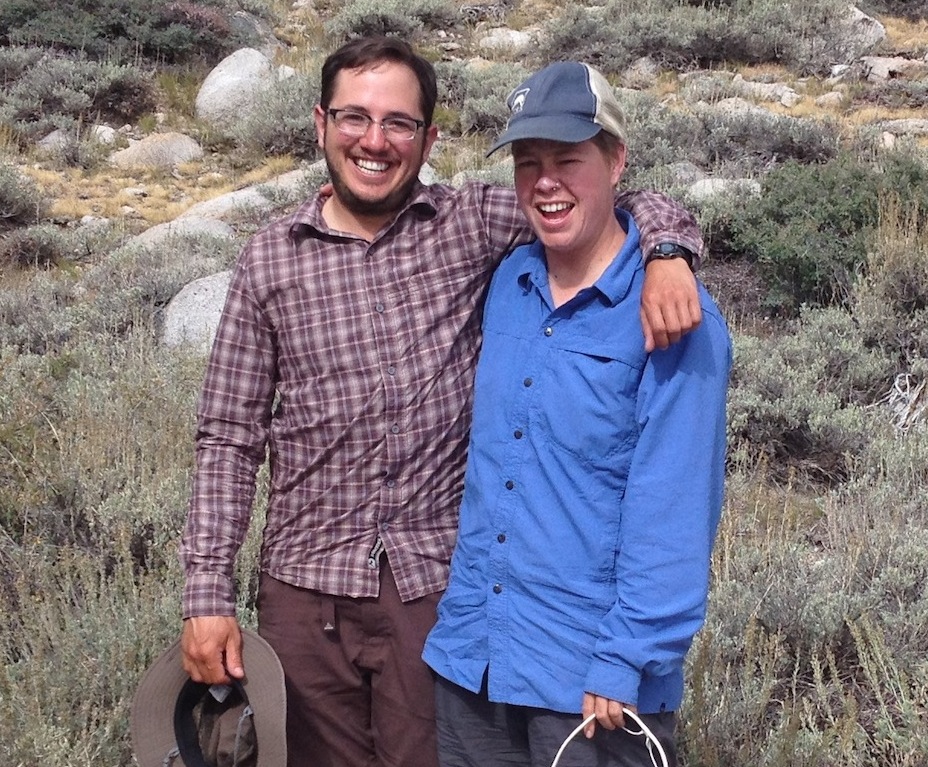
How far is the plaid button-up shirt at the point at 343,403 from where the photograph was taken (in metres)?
1.81

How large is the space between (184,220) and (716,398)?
23.6ft

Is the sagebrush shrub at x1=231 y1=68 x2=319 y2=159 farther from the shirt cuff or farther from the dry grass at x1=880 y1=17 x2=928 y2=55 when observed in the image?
the shirt cuff

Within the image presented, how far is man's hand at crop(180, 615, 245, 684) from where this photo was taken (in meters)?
1.79

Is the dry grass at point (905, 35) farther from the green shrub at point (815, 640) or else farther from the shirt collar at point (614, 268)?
the shirt collar at point (614, 268)

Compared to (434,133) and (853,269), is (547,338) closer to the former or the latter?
(434,133)

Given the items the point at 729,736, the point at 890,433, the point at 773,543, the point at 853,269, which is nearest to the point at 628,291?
the point at 729,736

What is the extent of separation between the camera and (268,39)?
13.8m

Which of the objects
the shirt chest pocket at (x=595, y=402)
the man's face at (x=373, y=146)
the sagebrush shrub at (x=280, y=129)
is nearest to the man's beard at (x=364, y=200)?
the man's face at (x=373, y=146)

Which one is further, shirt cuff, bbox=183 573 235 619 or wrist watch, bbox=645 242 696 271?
shirt cuff, bbox=183 573 235 619

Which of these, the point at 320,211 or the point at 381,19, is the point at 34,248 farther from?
the point at 381,19

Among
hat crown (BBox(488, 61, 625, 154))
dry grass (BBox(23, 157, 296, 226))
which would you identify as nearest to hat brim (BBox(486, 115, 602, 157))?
hat crown (BBox(488, 61, 625, 154))

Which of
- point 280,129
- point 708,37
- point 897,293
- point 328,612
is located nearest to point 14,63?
point 280,129

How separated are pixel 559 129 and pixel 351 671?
3.79ft

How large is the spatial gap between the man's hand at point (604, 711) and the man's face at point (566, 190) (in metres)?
0.75
